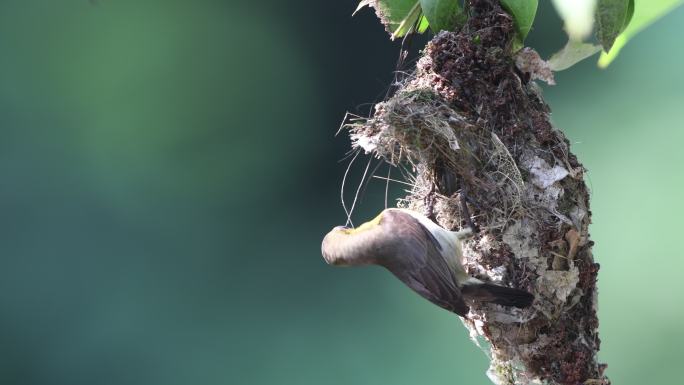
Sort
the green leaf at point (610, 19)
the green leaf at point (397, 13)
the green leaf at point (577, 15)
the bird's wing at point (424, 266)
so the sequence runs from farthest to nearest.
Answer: the green leaf at point (397, 13) < the bird's wing at point (424, 266) < the green leaf at point (610, 19) < the green leaf at point (577, 15)

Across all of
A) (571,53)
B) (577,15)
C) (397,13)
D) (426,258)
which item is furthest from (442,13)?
(426,258)

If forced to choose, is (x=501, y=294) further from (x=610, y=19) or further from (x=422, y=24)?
(x=422, y=24)

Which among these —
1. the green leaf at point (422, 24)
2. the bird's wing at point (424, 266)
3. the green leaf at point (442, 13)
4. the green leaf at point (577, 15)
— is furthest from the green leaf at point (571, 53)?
the bird's wing at point (424, 266)

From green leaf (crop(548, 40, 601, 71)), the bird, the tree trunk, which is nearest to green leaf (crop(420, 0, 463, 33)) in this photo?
the tree trunk

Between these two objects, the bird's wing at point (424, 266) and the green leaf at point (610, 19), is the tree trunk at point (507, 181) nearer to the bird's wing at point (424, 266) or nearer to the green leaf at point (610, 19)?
the bird's wing at point (424, 266)

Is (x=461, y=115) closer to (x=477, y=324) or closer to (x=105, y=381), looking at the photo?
(x=477, y=324)

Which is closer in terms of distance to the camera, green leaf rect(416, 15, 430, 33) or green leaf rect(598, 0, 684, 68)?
Answer: green leaf rect(598, 0, 684, 68)

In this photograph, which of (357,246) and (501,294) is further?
(357,246)

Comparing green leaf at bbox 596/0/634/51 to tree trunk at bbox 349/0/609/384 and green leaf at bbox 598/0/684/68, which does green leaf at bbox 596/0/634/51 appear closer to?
green leaf at bbox 598/0/684/68
